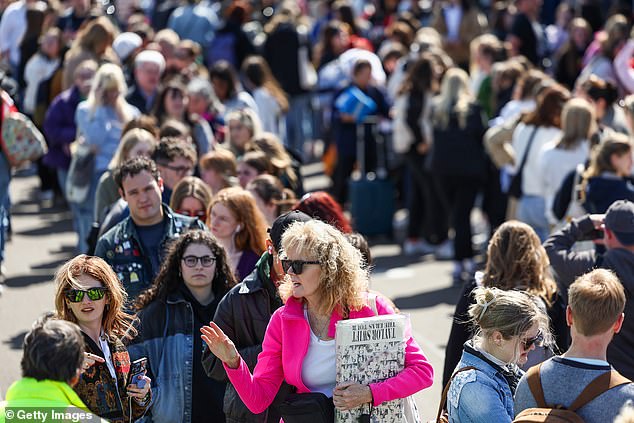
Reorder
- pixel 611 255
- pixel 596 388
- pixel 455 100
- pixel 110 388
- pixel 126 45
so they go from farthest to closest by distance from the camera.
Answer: pixel 126 45 → pixel 455 100 → pixel 611 255 → pixel 110 388 → pixel 596 388

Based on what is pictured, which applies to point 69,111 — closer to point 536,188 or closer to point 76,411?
point 536,188

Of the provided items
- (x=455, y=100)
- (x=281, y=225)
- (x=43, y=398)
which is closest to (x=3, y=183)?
(x=455, y=100)

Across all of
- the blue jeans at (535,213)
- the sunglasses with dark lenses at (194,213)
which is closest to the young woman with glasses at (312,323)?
the sunglasses with dark lenses at (194,213)

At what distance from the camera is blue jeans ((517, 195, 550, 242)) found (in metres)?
10.3

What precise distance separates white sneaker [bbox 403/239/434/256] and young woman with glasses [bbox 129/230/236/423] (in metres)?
6.67

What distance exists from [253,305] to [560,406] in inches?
69.7

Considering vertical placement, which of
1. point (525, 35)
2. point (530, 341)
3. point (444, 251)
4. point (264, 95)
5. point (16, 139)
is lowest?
point (444, 251)

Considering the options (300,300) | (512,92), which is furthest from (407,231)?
(300,300)

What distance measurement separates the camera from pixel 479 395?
194 inches

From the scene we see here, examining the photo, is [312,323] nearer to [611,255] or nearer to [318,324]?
[318,324]

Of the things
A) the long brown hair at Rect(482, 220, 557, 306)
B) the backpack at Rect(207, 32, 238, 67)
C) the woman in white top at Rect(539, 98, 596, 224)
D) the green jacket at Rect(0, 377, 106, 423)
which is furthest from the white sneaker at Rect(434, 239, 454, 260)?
the green jacket at Rect(0, 377, 106, 423)

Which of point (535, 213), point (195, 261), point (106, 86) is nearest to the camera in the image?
point (195, 261)

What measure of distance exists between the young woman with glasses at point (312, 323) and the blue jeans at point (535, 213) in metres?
5.32

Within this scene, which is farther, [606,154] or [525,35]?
[525,35]
